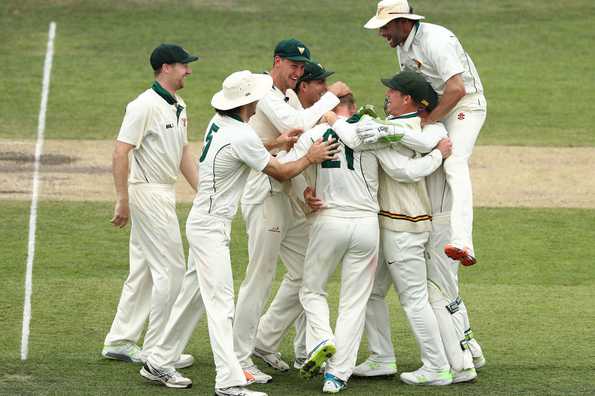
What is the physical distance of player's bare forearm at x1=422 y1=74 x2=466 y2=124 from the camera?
1003cm

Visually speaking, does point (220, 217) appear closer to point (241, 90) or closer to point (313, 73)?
point (241, 90)

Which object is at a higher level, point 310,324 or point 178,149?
point 178,149

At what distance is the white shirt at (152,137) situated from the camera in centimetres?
1002

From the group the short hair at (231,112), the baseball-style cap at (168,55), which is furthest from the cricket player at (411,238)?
the baseball-style cap at (168,55)

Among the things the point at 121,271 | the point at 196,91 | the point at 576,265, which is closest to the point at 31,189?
the point at 121,271

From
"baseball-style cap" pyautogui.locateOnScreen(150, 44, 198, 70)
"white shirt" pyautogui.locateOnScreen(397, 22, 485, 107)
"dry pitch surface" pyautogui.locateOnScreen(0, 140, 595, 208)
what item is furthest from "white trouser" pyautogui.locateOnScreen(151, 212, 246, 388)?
"dry pitch surface" pyautogui.locateOnScreen(0, 140, 595, 208)

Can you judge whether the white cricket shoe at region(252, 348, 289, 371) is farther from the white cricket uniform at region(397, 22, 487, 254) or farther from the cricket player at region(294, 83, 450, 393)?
the white cricket uniform at region(397, 22, 487, 254)

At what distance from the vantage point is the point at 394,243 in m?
9.80

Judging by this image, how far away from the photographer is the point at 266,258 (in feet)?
32.8

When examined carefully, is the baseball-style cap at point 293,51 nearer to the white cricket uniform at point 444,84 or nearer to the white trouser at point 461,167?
the white cricket uniform at point 444,84

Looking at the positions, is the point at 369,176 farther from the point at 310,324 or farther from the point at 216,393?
the point at 216,393

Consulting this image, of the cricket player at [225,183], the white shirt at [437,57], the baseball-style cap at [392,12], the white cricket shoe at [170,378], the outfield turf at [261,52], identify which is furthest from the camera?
the outfield turf at [261,52]

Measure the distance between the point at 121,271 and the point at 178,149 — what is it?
343cm

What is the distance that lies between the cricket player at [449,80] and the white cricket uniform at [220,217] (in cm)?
153
